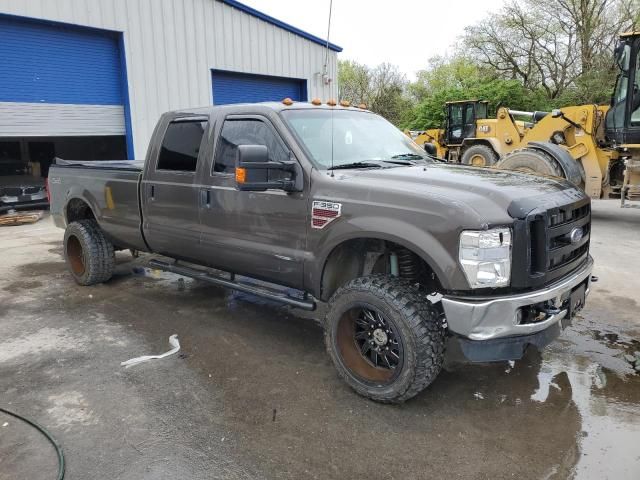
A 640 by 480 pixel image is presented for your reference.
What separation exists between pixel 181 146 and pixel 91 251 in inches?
78.2

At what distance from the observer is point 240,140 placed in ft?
14.3

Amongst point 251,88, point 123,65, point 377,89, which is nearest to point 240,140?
point 123,65

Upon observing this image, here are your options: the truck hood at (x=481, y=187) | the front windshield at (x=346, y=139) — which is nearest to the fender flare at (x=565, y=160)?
the front windshield at (x=346, y=139)

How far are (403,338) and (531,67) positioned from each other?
107 feet

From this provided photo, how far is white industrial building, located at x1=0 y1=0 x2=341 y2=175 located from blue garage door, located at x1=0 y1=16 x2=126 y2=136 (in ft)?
0.07

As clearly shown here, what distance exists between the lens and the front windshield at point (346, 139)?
402 centimetres

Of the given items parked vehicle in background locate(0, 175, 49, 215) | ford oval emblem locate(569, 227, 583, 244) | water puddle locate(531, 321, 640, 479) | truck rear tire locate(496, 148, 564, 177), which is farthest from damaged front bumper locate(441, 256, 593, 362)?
parked vehicle in background locate(0, 175, 49, 215)

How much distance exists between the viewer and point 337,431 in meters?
3.15

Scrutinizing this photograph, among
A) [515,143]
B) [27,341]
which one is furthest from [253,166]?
[515,143]

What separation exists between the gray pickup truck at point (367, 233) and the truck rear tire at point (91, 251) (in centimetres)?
101

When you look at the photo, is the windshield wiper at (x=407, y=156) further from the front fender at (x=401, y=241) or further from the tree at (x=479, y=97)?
the tree at (x=479, y=97)

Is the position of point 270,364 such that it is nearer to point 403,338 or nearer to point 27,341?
point 403,338

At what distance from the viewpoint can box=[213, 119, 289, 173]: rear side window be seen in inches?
161

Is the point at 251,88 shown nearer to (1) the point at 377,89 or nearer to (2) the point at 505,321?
(2) the point at 505,321
